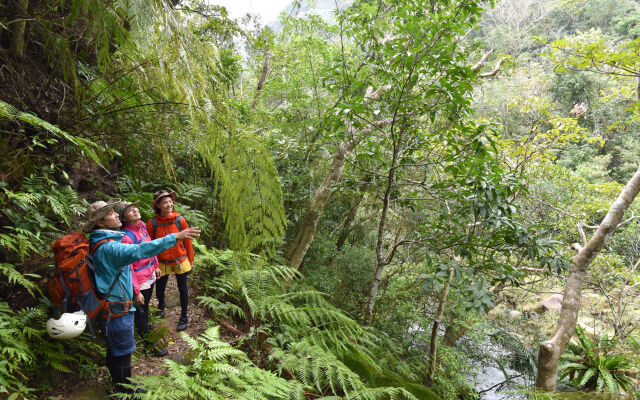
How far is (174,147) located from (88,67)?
6.71 feet

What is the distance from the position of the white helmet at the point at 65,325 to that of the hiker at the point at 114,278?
6.1 inches

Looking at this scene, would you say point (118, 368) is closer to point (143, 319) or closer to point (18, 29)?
point (143, 319)

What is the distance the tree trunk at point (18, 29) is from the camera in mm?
2756

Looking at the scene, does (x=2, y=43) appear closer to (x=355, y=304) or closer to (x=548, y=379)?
(x=355, y=304)

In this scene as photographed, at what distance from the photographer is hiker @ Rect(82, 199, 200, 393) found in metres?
2.07

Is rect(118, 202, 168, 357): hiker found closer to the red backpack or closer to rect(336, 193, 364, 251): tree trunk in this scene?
the red backpack

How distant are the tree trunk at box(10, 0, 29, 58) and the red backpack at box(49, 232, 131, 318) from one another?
221cm

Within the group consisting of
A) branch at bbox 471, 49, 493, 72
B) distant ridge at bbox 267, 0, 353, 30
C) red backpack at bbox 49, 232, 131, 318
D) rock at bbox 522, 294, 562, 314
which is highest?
distant ridge at bbox 267, 0, 353, 30

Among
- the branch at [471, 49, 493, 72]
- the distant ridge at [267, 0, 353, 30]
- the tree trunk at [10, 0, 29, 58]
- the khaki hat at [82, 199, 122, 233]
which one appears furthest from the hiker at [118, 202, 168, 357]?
the branch at [471, 49, 493, 72]

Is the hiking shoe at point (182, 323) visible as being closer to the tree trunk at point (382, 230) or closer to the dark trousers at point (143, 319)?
the dark trousers at point (143, 319)

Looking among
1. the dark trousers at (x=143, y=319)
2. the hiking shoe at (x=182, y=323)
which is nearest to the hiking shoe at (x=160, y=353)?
the dark trousers at (x=143, y=319)

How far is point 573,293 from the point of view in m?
4.85

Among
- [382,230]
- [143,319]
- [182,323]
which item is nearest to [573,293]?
[382,230]

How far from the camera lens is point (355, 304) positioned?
262 inches
